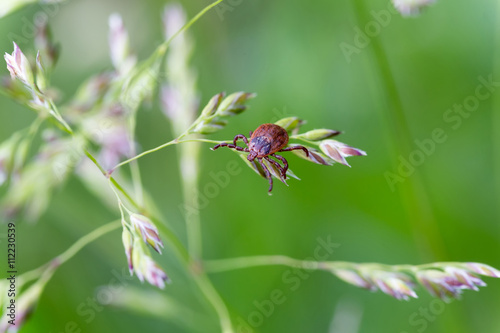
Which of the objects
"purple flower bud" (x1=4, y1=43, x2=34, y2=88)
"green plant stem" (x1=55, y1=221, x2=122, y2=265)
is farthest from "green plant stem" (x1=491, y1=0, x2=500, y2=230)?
"purple flower bud" (x1=4, y1=43, x2=34, y2=88)

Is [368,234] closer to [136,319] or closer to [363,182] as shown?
[363,182]

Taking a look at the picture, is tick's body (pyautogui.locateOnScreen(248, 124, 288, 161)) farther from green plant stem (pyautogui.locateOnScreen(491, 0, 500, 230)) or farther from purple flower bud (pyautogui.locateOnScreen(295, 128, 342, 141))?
green plant stem (pyautogui.locateOnScreen(491, 0, 500, 230))

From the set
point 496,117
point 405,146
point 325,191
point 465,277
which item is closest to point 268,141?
point 405,146

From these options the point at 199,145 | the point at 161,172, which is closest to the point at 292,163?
the point at 161,172

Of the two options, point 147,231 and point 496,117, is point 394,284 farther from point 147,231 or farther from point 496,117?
point 496,117

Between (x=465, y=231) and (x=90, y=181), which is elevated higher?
(x=90, y=181)

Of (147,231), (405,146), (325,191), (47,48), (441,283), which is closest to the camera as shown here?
(147,231)

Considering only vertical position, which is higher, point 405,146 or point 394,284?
point 405,146
